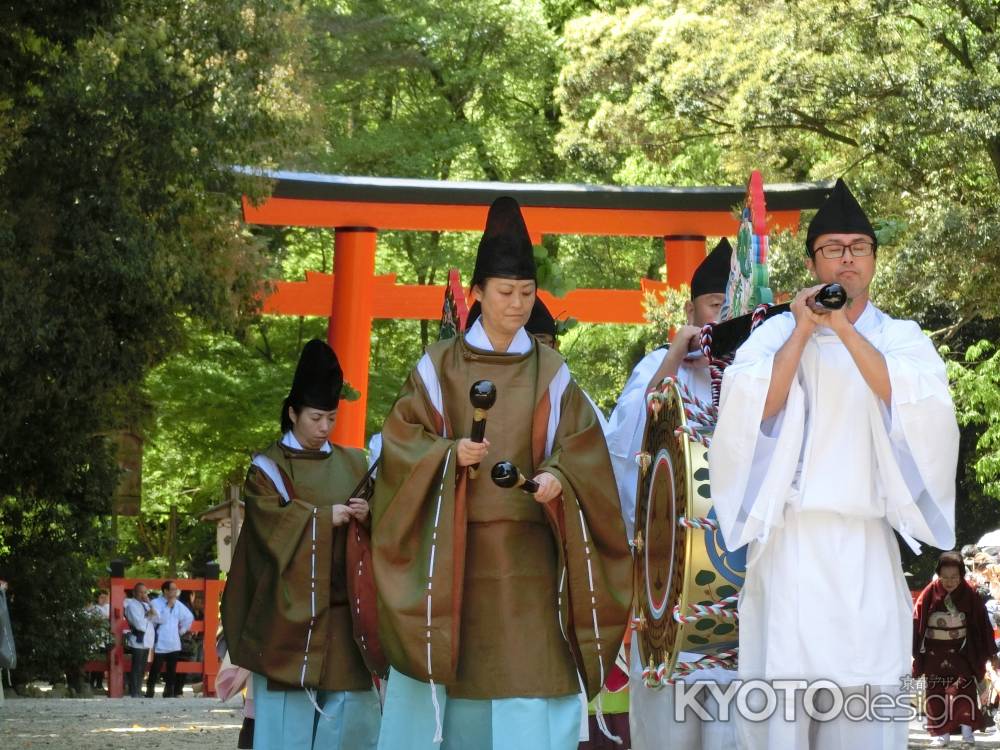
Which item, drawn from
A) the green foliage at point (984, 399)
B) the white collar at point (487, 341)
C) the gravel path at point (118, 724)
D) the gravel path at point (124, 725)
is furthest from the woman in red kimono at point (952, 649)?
the white collar at point (487, 341)

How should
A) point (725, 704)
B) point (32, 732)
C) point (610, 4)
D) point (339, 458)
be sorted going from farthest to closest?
point (610, 4) → point (32, 732) → point (339, 458) → point (725, 704)

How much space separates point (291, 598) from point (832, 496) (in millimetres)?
3133

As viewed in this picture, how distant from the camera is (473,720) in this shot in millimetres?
4949

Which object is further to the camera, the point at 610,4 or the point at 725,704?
the point at 610,4

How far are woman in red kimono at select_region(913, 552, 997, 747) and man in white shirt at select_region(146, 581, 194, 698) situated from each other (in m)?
10.3

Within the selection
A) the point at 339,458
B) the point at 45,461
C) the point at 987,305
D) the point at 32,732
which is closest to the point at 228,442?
the point at 45,461

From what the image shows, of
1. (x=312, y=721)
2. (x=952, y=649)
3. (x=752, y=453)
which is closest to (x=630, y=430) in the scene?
(x=752, y=453)

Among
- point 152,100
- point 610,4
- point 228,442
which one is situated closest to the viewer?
point 152,100

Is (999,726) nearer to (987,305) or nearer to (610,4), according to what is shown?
(987,305)

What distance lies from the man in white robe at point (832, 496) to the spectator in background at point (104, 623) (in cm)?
1619

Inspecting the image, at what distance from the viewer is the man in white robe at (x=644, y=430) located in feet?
18.8

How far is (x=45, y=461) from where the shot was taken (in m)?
13.8

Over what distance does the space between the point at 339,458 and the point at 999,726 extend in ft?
26.8

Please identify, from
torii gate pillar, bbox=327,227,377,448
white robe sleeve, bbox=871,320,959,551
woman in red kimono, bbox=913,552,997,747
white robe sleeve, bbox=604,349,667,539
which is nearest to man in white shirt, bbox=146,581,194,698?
torii gate pillar, bbox=327,227,377,448
